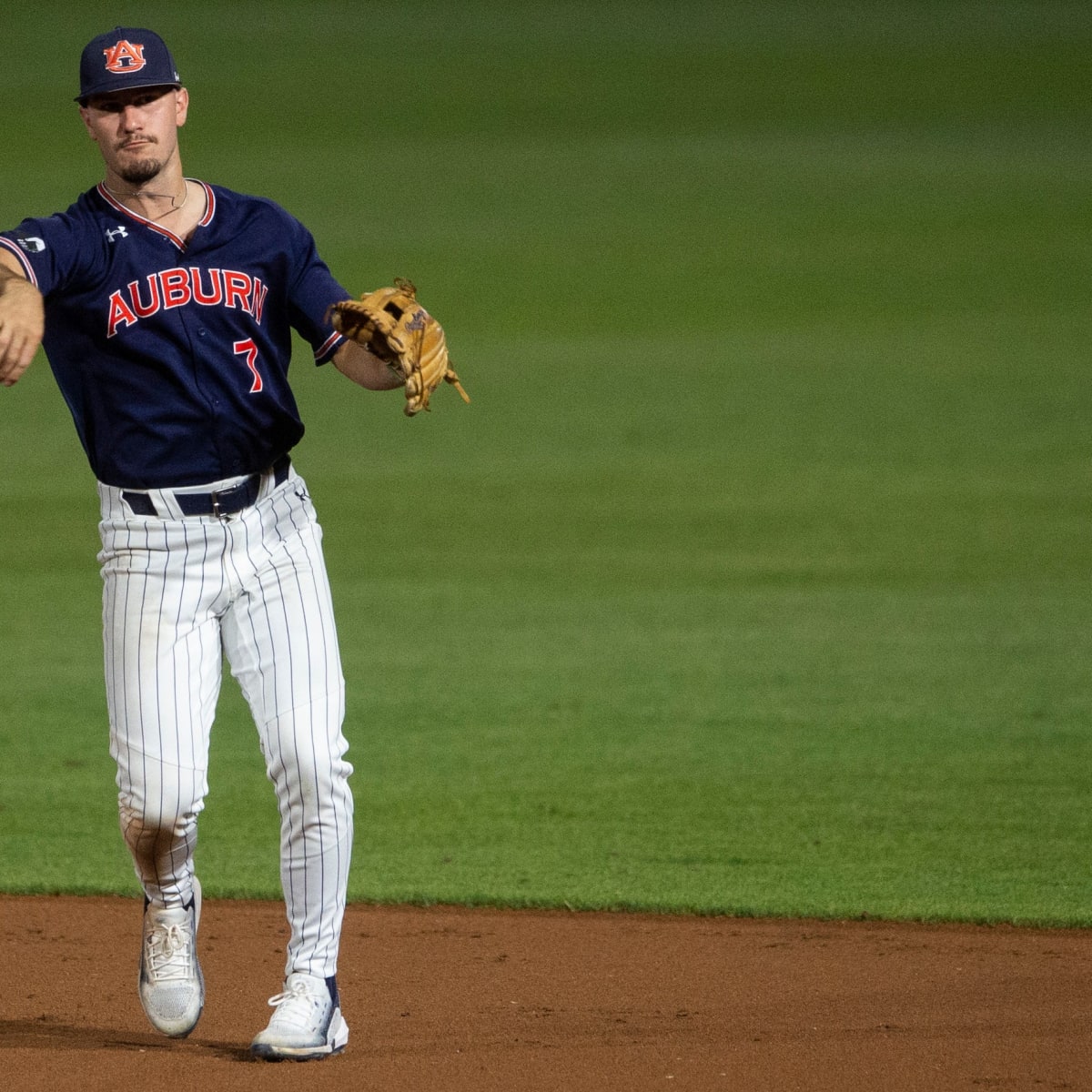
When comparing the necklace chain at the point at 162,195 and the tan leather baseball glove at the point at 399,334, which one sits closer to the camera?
the tan leather baseball glove at the point at 399,334

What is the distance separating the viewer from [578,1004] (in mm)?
4121

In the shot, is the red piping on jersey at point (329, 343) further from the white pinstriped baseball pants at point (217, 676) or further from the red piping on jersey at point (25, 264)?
the red piping on jersey at point (25, 264)

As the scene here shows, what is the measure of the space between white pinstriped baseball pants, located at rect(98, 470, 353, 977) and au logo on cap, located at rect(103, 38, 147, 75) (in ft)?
2.74

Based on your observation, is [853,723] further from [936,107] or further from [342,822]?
[936,107]

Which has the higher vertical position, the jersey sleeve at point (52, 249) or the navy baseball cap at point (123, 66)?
the navy baseball cap at point (123, 66)

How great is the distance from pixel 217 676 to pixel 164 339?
0.70m

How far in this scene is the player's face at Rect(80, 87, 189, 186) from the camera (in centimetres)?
357

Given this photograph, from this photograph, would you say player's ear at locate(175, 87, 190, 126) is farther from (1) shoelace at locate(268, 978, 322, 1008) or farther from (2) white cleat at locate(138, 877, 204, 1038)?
(1) shoelace at locate(268, 978, 322, 1008)

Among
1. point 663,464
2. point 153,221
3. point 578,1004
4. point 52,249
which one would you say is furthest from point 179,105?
point 663,464

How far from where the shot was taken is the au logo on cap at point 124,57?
358 centimetres

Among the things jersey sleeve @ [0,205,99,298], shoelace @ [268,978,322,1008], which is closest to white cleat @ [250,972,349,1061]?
shoelace @ [268,978,322,1008]

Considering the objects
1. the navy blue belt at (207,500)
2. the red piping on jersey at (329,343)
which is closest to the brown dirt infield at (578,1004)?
the navy blue belt at (207,500)

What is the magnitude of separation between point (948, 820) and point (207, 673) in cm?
319

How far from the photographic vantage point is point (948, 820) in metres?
6.01
